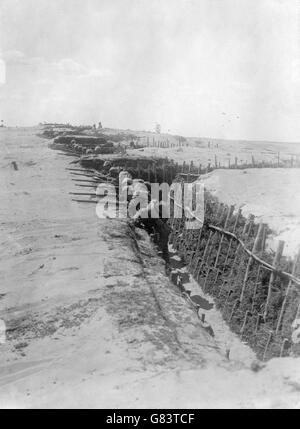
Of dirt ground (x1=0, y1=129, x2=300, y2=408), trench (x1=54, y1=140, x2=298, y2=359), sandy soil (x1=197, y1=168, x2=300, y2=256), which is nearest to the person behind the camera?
dirt ground (x1=0, y1=129, x2=300, y2=408)

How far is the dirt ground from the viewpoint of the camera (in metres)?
5.19

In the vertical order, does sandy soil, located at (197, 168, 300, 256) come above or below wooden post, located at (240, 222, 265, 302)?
above

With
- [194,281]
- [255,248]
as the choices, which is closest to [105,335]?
[255,248]

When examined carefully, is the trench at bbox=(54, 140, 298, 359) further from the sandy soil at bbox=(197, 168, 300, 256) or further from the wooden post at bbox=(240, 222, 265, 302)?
the sandy soil at bbox=(197, 168, 300, 256)

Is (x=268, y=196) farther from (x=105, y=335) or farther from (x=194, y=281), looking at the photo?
(x=105, y=335)

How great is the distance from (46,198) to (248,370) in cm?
1353

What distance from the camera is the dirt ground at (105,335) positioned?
519 centimetres

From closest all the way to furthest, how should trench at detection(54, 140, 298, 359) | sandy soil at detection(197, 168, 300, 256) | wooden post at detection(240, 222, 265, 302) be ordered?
trench at detection(54, 140, 298, 359)
wooden post at detection(240, 222, 265, 302)
sandy soil at detection(197, 168, 300, 256)

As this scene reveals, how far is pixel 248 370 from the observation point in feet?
18.4

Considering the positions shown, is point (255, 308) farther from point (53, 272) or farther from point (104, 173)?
point (104, 173)

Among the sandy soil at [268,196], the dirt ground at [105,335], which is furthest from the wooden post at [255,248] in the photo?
the dirt ground at [105,335]

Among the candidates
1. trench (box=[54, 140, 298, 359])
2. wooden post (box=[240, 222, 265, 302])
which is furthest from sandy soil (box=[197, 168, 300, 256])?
trench (box=[54, 140, 298, 359])

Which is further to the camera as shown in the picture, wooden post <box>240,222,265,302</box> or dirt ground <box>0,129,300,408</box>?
wooden post <box>240,222,265,302</box>

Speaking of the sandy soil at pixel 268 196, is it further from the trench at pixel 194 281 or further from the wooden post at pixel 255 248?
the trench at pixel 194 281
